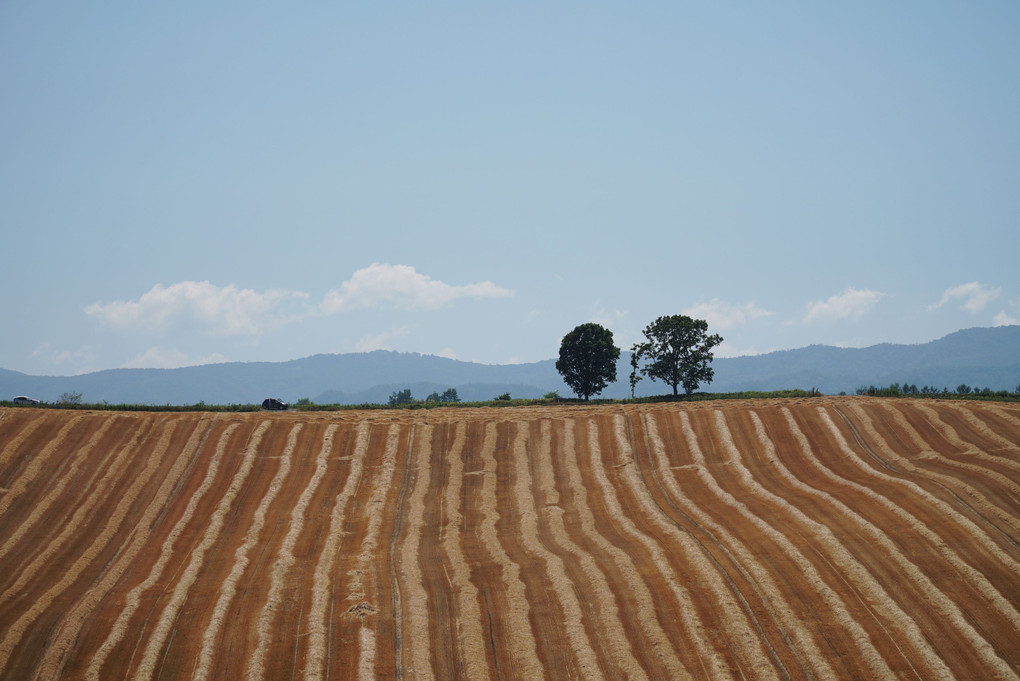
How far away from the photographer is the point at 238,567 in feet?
132

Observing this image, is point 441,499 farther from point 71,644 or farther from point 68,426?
point 68,426

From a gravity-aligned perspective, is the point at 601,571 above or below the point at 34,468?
below

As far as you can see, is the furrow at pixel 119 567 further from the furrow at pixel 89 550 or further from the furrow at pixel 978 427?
the furrow at pixel 978 427

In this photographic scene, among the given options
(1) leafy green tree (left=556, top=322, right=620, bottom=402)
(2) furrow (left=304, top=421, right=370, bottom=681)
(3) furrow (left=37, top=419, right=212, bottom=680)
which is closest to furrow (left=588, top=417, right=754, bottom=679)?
(2) furrow (left=304, top=421, right=370, bottom=681)

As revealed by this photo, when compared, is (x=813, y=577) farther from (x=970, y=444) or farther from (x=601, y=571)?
(x=970, y=444)

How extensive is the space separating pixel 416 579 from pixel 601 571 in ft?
31.0

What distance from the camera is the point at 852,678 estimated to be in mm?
28625

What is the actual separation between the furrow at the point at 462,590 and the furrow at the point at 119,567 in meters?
16.6

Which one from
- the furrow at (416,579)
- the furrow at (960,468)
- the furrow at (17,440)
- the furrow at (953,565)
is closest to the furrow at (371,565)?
the furrow at (416,579)

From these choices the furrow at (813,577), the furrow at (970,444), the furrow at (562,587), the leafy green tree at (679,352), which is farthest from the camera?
the leafy green tree at (679,352)

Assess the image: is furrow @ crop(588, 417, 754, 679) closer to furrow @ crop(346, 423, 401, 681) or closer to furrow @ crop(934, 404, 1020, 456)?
furrow @ crop(346, 423, 401, 681)

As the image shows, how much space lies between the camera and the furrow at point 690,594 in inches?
1172

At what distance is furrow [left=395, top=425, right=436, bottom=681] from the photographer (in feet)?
101

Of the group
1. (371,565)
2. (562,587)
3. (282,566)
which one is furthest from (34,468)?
(562,587)
